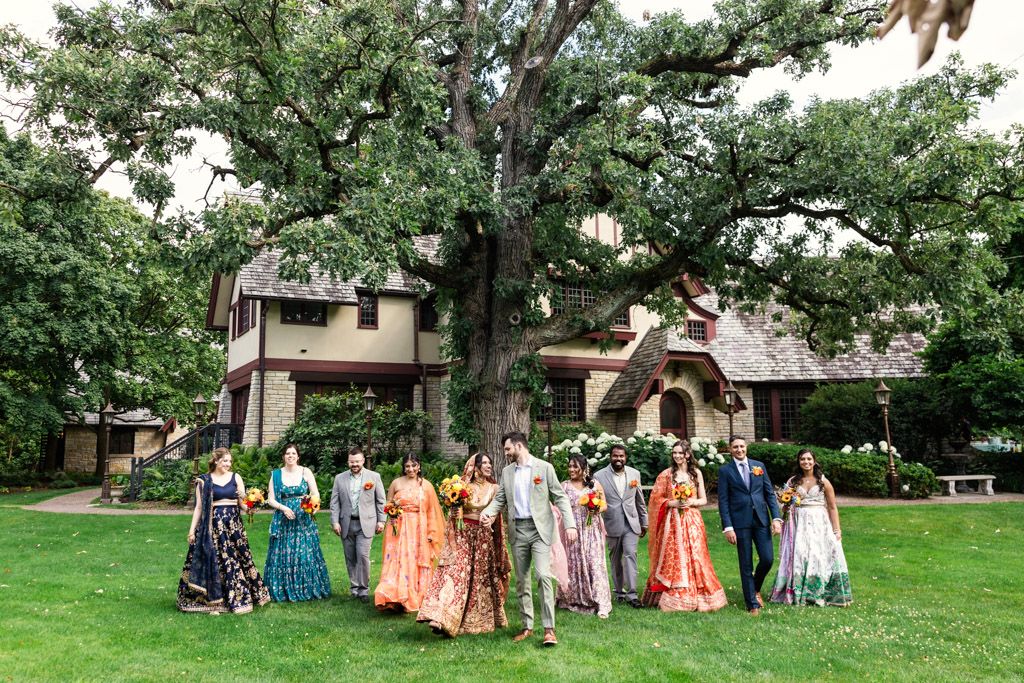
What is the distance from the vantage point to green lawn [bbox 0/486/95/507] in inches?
920

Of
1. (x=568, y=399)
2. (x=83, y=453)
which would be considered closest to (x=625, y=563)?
(x=568, y=399)

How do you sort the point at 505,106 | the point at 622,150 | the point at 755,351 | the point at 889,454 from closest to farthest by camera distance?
the point at 622,150
the point at 505,106
the point at 889,454
the point at 755,351

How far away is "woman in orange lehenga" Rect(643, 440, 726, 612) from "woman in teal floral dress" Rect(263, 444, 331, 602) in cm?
412

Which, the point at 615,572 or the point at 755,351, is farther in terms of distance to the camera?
the point at 755,351

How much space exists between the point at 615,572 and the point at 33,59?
40.4 feet

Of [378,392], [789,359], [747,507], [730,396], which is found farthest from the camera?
[789,359]

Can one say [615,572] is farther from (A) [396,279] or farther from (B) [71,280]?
(B) [71,280]

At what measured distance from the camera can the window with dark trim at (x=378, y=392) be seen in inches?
923

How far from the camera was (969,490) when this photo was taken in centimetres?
2242

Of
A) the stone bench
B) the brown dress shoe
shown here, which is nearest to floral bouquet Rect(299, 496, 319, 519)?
the brown dress shoe

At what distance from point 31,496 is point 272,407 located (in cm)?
978

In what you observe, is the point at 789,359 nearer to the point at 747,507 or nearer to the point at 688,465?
the point at 688,465

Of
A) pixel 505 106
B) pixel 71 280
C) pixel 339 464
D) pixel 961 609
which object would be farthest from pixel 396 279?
pixel 961 609

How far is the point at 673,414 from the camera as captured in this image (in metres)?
24.9
